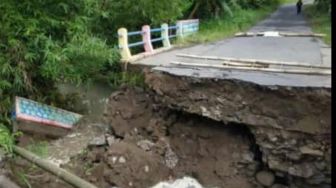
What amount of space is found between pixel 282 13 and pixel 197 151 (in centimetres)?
320

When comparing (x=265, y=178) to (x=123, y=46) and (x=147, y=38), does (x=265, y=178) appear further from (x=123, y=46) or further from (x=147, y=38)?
(x=147, y=38)

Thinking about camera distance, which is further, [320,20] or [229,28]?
[229,28]

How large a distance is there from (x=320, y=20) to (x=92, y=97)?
6.13m

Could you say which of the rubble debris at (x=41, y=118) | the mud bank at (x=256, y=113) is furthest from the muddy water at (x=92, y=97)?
the mud bank at (x=256, y=113)

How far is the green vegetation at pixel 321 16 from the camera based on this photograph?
46.5 inches

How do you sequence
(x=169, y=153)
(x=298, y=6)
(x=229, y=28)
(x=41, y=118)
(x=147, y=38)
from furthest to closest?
(x=147, y=38) < (x=229, y=28) < (x=41, y=118) < (x=169, y=153) < (x=298, y=6)

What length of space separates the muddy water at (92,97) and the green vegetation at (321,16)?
5480mm

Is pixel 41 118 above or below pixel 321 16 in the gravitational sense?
below

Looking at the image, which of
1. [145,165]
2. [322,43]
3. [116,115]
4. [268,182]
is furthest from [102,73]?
[322,43]

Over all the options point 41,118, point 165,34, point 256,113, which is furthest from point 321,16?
point 165,34

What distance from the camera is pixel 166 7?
8.02m

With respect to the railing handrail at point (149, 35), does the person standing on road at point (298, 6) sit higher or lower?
higher

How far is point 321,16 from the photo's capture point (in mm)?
1301

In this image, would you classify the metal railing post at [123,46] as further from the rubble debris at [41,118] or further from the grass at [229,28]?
the rubble debris at [41,118]
